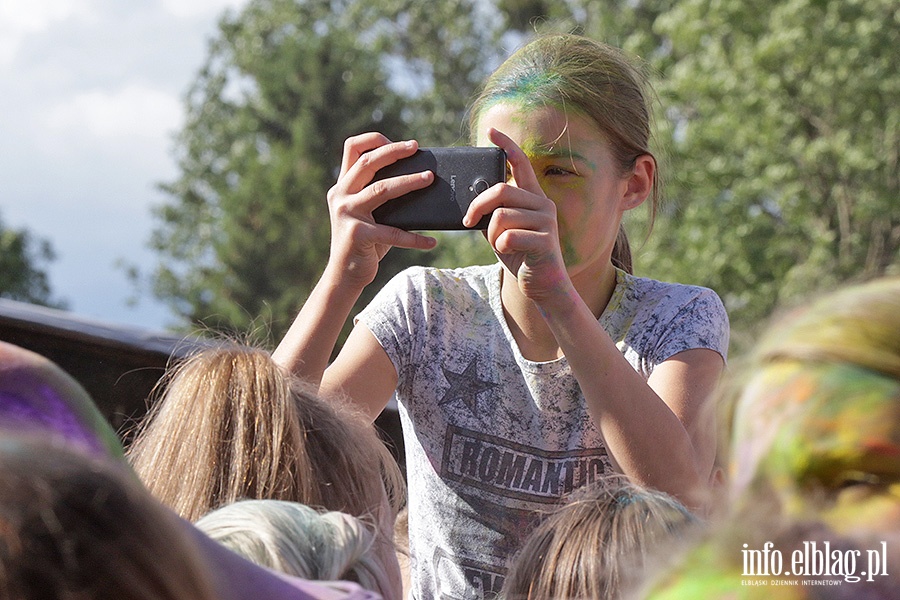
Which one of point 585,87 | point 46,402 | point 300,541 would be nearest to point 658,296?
point 585,87

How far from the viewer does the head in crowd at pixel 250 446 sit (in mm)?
1346

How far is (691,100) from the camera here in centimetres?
1259

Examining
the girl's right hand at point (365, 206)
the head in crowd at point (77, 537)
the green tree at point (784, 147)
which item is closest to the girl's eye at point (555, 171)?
the girl's right hand at point (365, 206)

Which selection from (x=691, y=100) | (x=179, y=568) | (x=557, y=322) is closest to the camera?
(x=179, y=568)

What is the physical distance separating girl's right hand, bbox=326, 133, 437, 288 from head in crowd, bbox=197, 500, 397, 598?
815 mm

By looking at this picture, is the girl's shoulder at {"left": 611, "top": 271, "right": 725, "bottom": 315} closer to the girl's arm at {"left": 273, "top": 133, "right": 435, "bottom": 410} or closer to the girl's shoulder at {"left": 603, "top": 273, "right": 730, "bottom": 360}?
the girl's shoulder at {"left": 603, "top": 273, "right": 730, "bottom": 360}

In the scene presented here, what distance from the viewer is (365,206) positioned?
186 cm

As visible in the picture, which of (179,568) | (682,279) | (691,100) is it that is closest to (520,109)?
(179,568)

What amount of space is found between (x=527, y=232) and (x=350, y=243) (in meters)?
0.34

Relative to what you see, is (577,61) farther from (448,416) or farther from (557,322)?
(448,416)

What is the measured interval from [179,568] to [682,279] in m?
11.5

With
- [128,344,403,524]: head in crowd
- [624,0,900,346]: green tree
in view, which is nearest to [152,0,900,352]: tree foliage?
[624,0,900,346]: green tree

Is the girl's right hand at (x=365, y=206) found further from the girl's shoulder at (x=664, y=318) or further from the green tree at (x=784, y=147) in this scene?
the green tree at (x=784, y=147)

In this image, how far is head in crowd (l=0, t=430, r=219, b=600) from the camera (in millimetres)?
620
